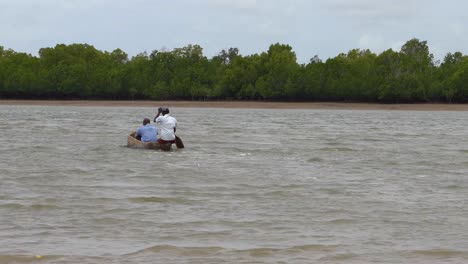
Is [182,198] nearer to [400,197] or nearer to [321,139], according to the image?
[400,197]

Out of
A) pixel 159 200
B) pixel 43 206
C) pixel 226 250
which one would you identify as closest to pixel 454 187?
pixel 159 200

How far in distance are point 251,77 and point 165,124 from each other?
9185cm

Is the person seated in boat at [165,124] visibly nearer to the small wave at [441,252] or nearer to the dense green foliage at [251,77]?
the small wave at [441,252]

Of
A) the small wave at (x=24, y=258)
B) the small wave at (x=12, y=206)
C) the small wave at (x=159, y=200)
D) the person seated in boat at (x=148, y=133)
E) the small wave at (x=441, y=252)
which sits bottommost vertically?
the small wave at (x=24, y=258)

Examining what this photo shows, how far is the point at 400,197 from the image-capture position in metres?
17.5

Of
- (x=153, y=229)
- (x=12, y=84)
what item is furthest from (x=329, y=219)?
(x=12, y=84)

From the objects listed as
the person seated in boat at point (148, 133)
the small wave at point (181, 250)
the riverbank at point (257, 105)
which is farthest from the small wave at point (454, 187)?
the riverbank at point (257, 105)

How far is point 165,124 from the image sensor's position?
89.4 ft

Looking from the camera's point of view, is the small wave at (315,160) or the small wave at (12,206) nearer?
the small wave at (12,206)

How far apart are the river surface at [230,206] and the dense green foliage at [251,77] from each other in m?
82.0

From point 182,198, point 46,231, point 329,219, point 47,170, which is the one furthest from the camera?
point 47,170

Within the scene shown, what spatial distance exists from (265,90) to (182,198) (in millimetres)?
98518

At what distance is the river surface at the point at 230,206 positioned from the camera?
11984 millimetres

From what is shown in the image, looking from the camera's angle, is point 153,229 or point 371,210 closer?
point 153,229
